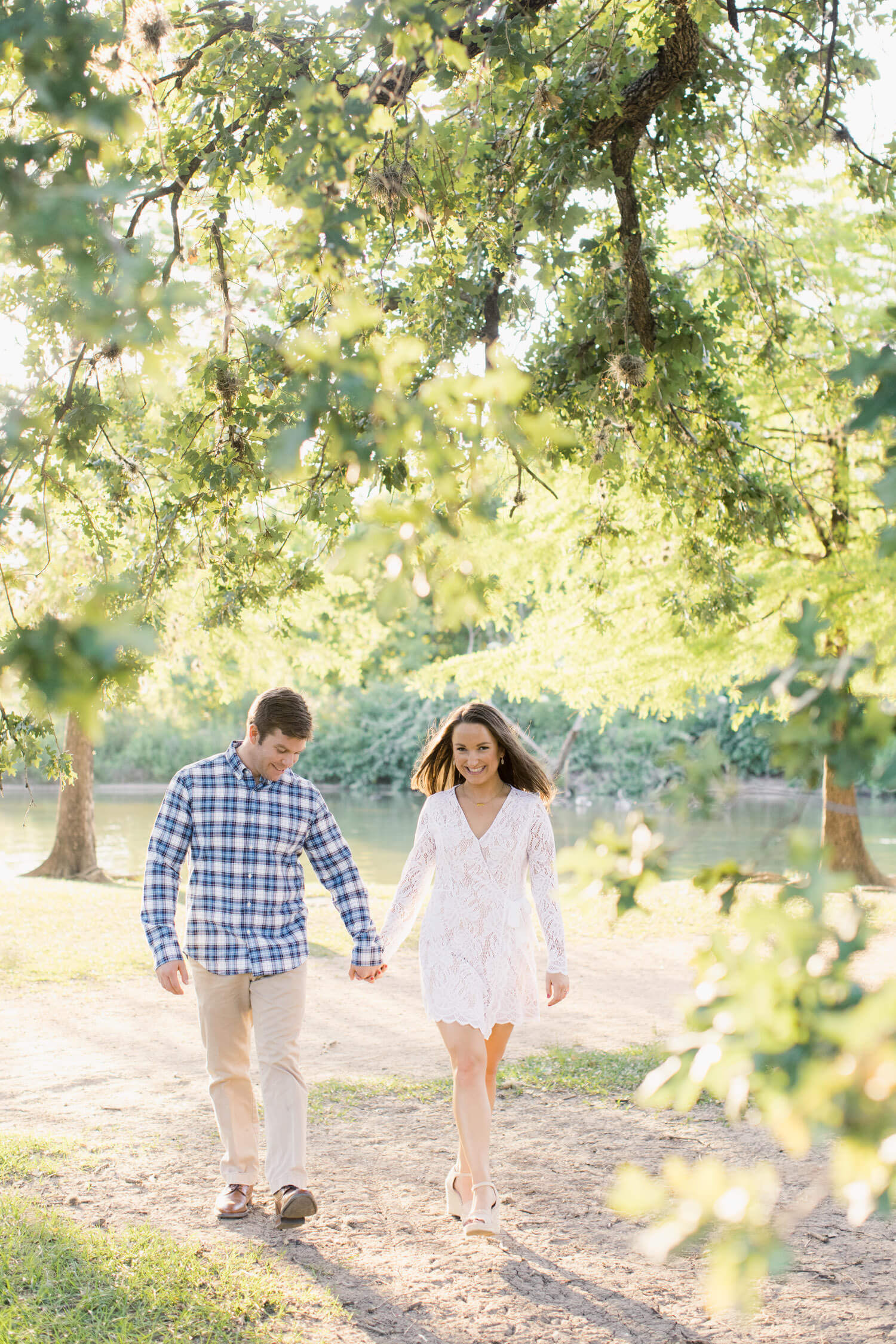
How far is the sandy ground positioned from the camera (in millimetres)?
3908

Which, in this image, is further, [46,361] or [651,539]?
[651,539]

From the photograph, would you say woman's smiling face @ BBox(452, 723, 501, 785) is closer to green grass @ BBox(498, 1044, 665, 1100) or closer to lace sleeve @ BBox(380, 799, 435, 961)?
lace sleeve @ BBox(380, 799, 435, 961)

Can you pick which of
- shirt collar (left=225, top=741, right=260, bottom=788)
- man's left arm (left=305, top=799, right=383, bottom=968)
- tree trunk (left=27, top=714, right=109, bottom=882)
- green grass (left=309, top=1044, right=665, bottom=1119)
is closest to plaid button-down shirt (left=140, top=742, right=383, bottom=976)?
shirt collar (left=225, top=741, right=260, bottom=788)

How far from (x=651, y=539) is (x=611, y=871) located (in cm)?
1104

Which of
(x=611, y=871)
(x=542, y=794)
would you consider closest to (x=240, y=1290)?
(x=542, y=794)

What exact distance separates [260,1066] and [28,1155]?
5.32 ft

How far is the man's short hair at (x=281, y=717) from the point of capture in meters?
4.71

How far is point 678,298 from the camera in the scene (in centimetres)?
686

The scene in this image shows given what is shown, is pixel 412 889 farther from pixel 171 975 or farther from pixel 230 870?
A: pixel 171 975

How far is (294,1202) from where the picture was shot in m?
4.52

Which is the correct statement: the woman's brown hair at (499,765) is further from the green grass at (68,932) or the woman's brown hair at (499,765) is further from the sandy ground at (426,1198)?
the green grass at (68,932)

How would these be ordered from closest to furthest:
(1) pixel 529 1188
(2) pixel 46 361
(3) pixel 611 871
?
1. (3) pixel 611 871
2. (1) pixel 529 1188
3. (2) pixel 46 361

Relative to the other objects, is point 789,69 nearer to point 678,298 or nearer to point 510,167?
point 678,298

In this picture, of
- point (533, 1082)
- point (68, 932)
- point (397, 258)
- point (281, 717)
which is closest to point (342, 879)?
point (281, 717)
